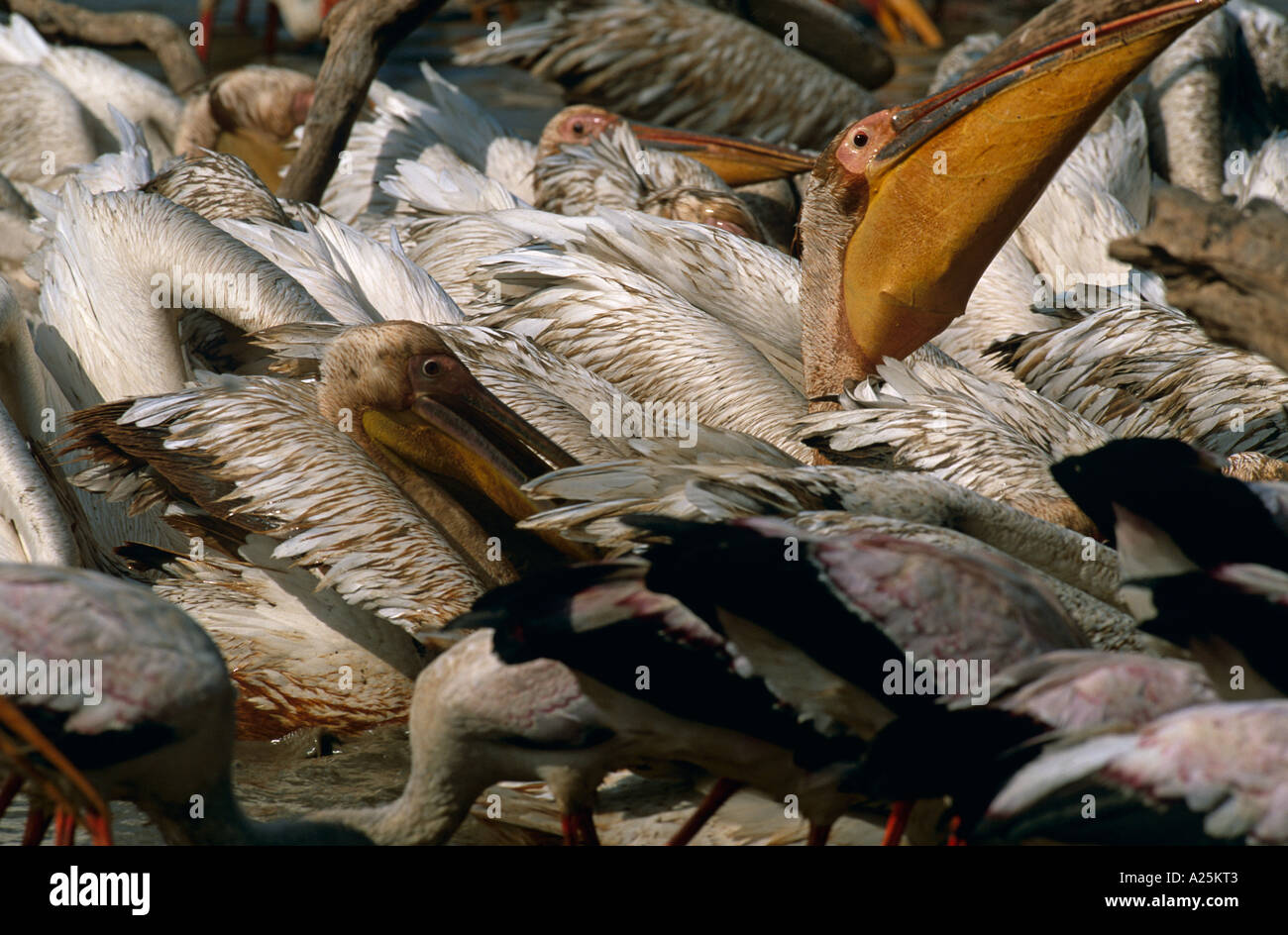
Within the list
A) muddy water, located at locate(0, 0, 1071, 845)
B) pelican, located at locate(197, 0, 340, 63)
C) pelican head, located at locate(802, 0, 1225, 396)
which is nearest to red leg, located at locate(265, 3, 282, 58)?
muddy water, located at locate(0, 0, 1071, 845)

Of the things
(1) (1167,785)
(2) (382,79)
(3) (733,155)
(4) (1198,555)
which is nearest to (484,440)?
(4) (1198,555)

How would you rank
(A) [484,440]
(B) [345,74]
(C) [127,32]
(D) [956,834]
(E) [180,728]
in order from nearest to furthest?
(E) [180,728]
(D) [956,834]
(A) [484,440]
(B) [345,74]
(C) [127,32]

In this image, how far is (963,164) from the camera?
3607 mm

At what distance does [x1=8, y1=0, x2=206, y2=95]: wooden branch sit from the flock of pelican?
162 cm

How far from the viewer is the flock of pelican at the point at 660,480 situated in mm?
2375

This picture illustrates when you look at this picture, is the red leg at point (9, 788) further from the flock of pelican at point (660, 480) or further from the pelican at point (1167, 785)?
the pelican at point (1167, 785)

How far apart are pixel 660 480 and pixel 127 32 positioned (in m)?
5.58

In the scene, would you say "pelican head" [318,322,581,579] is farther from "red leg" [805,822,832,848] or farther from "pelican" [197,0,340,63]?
"pelican" [197,0,340,63]

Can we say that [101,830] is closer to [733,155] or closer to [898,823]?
[898,823]

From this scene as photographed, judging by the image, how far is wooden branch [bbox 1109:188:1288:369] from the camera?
2621 mm

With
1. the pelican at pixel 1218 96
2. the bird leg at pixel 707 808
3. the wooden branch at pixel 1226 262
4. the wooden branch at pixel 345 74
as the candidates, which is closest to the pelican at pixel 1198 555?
the wooden branch at pixel 1226 262

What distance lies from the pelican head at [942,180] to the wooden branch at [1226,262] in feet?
2.54
